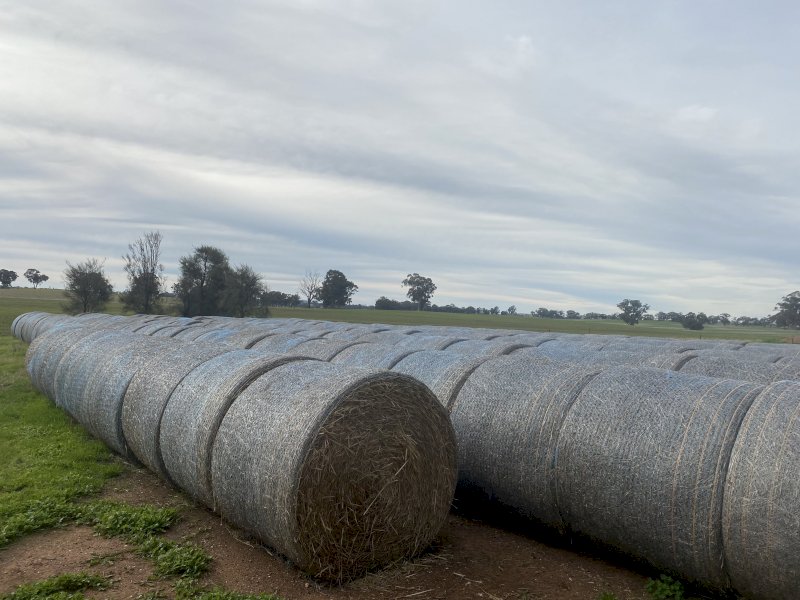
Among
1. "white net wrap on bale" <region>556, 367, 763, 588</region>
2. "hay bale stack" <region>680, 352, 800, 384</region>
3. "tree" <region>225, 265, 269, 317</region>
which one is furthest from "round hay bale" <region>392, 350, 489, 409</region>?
"tree" <region>225, 265, 269, 317</region>

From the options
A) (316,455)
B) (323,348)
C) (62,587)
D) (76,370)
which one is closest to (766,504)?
(316,455)

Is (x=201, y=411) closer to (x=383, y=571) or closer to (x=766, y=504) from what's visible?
(x=383, y=571)

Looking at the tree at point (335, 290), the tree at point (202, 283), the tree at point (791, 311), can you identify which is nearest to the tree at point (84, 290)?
the tree at point (202, 283)

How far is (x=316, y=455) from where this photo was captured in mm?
4457

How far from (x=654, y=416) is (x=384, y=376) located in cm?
200

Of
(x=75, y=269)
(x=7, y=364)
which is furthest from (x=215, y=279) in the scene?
(x=7, y=364)

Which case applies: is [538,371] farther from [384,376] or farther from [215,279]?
[215,279]

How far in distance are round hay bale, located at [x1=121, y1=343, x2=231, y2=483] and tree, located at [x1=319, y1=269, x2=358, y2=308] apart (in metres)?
85.1

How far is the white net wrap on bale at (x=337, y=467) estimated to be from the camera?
4457 mm

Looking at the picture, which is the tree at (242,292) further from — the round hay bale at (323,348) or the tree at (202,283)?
the round hay bale at (323,348)

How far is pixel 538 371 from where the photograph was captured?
5.77 metres

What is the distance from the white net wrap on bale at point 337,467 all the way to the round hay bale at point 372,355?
2264 mm

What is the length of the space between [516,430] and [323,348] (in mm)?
4649

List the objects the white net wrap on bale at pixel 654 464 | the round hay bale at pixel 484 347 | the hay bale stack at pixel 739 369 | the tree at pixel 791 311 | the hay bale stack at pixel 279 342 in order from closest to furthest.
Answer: the white net wrap on bale at pixel 654 464 < the hay bale stack at pixel 739 369 < the round hay bale at pixel 484 347 < the hay bale stack at pixel 279 342 < the tree at pixel 791 311
